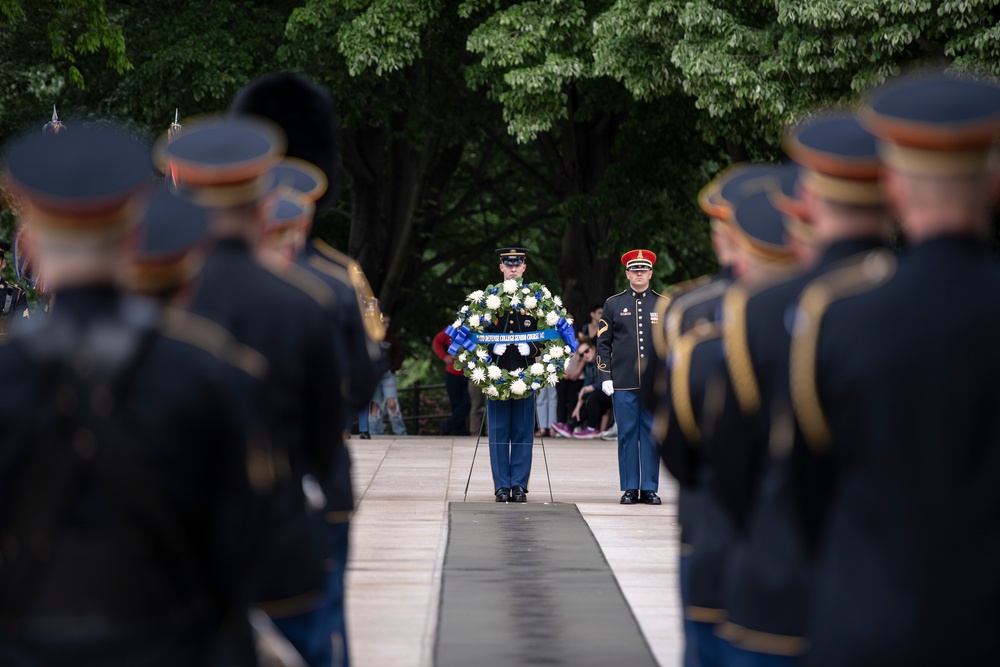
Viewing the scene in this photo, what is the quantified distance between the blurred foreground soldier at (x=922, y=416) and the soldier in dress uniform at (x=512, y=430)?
10.6m

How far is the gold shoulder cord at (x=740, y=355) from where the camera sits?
3.74 meters

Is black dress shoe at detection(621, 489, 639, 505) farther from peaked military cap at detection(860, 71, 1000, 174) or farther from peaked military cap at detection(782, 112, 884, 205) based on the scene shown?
peaked military cap at detection(860, 71, 1000, 174)

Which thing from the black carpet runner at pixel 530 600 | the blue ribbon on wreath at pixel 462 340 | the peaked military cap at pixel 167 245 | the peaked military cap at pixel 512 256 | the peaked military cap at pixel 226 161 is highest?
the peaked military cap at pixel 512 256

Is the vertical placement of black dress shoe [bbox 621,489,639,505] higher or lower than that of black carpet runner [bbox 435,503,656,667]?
higher

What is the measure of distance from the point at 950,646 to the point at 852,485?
35 centimetres

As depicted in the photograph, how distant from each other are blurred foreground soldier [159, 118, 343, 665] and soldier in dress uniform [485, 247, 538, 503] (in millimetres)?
8626

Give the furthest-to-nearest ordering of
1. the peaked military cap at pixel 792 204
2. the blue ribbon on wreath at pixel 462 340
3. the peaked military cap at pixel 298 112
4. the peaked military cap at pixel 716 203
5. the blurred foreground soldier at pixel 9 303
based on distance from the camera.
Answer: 1. the blurred foreground soldier at pixel 9 303
2. the blue ribbon on wreath at pixel 462 340
3. the peaked military cap at pixel 298 112
4. the peaked military cap at pixel 716 203
5. the peaked military cap at pixel 792 204

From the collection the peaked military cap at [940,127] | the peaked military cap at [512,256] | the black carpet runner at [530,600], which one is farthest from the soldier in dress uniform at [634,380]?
the peaked military cap at [940,127]

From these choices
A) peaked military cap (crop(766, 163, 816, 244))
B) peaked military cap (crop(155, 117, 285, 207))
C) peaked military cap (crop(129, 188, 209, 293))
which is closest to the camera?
peaked military cap (crop(129, 188, 209, 293))

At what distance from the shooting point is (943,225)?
10.5 ft

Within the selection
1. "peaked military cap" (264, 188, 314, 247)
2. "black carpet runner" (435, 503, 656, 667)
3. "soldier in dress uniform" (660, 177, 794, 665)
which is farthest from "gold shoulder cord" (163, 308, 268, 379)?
"black carpet runner" (435, 503, 656, 667)

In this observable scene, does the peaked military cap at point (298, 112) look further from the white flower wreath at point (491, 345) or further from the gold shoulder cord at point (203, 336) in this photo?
the white flower wreath at point (491, 345)

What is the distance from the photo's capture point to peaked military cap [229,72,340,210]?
22.9 feet

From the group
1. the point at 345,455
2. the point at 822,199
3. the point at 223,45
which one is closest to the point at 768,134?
the point at 223,45
